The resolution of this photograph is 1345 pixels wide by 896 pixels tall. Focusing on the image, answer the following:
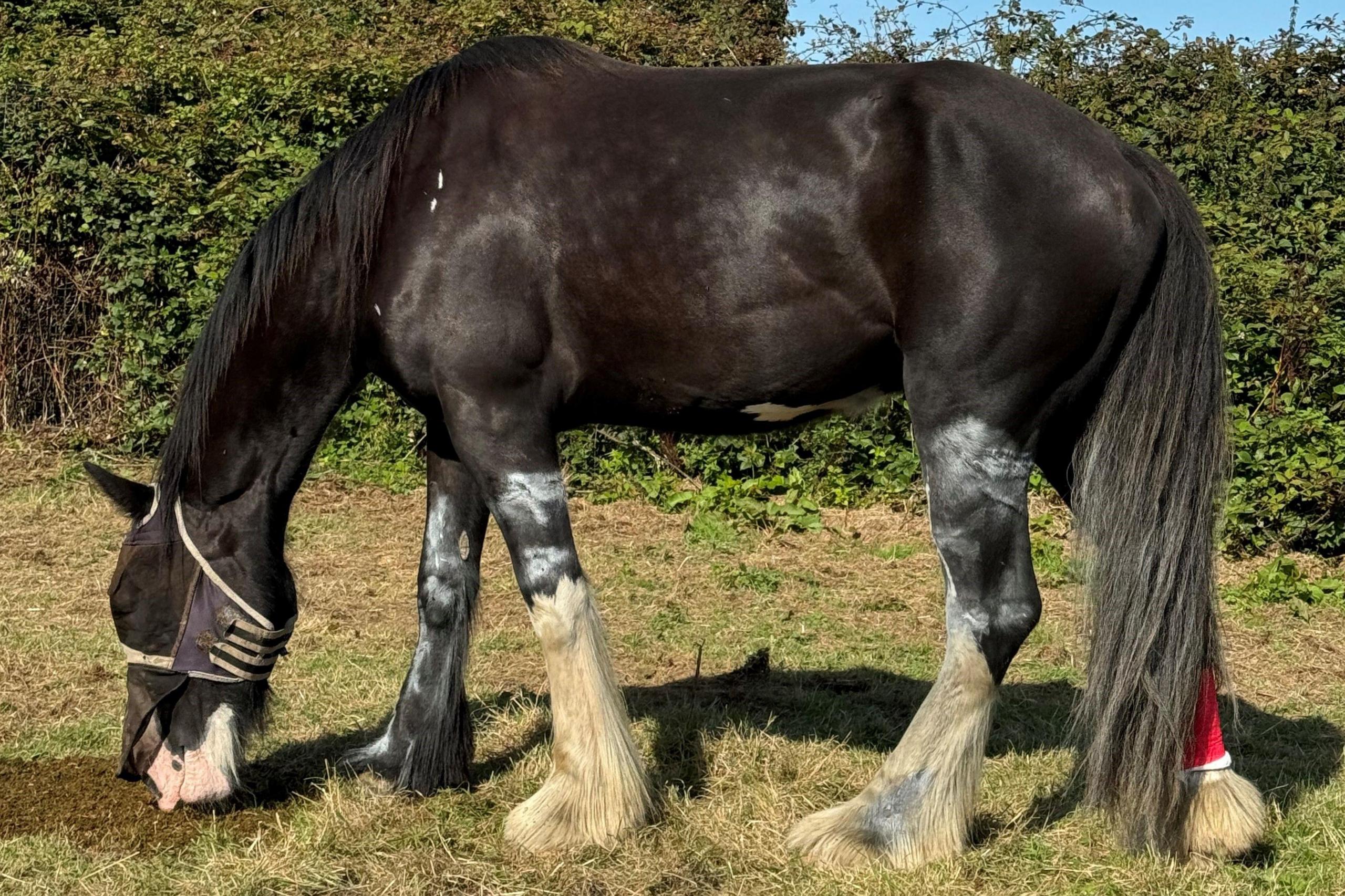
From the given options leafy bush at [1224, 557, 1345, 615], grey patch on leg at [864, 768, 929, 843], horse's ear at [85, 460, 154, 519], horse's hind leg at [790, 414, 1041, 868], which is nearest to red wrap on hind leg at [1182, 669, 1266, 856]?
horse's hind leg at [790, 414, 1041, 868]

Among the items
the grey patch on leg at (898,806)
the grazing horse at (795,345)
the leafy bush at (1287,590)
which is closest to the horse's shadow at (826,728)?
the grazing horse at (795,345)

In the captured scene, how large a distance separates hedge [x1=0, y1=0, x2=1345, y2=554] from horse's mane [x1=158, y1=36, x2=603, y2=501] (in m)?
4.66

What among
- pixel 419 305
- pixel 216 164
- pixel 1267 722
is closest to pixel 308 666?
pixel 419 305

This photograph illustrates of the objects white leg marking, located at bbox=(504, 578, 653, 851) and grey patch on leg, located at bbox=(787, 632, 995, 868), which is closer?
grey patch on leg, located at bbox=(787, 632, 995, 868)

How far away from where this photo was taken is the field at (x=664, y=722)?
11.4ft

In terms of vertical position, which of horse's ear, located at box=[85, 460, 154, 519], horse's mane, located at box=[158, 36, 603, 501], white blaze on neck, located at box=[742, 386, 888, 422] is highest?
horse's mane, located at box=[158, 36, 603, 501]

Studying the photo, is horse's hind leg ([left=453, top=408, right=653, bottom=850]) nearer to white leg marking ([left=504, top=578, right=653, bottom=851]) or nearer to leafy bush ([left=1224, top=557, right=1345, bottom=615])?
white leg marking ([left=504, top=578, right=653, bottom=851])

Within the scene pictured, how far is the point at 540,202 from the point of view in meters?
3.54

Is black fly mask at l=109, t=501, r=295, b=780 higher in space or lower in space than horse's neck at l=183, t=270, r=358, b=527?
lower

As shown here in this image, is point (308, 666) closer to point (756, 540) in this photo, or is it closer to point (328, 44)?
point (756, 540)

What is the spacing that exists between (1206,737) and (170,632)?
9.50 ft

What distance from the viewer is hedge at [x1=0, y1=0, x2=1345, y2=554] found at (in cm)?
701

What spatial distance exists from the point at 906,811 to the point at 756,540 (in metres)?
4.51

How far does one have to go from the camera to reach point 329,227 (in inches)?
148
